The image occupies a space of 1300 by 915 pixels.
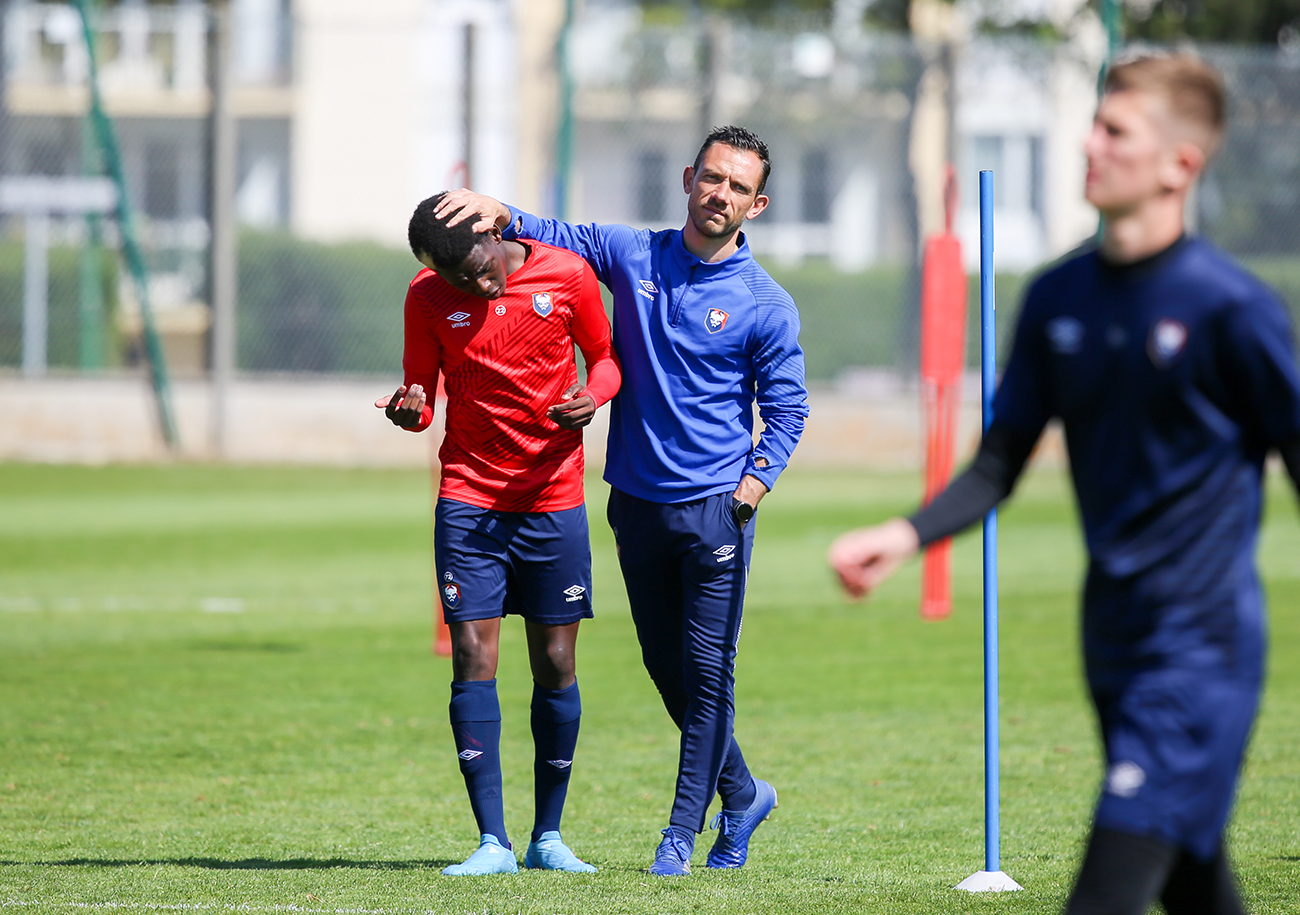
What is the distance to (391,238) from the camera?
23094mm

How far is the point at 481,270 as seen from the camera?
5.03 m

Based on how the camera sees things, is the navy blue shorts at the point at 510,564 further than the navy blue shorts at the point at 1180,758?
Yes

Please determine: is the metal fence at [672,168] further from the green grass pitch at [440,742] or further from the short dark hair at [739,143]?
the short dark hair at [739,143]

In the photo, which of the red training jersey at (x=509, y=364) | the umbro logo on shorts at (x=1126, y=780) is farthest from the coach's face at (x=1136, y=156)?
the red training jersey at (x=509, y=364)

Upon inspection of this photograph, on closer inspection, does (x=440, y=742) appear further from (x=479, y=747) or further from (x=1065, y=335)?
(x=1065, y=335)

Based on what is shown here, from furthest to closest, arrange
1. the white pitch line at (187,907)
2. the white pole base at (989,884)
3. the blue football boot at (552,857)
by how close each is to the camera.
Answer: the blue football boot at (552,857), the white pole base at (989,884), the white pitch line at (187,907)

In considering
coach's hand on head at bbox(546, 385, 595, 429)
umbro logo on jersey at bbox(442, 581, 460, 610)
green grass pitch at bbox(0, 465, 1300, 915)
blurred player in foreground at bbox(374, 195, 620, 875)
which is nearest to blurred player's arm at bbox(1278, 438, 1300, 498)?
green grass pitch at bbox(0, 465, 1300, 915)

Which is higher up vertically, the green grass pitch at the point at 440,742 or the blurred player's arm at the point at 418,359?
the blurred player's arm at the point at 418,359

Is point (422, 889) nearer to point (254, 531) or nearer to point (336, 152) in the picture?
point (254, 531)

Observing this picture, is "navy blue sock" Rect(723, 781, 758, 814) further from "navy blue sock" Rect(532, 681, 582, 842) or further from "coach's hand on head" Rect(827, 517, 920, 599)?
"coach's hand on head" Rect(827, 517, 920, 599)

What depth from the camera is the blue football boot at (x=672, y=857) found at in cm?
498

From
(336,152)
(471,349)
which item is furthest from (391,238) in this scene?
(471,349)

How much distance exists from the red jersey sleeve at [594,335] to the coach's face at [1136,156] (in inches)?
92.6

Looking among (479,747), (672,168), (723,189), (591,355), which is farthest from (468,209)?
(672,168)
